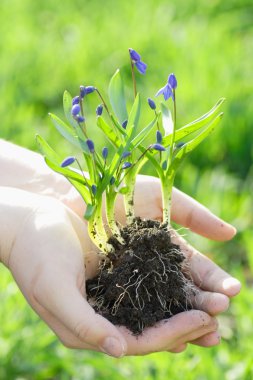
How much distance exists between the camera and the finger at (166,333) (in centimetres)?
150

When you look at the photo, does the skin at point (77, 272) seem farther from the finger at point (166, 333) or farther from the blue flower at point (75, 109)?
the blue flower at point (75, 109)

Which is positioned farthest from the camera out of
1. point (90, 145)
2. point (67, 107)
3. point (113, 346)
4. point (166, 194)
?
point (166, 194)

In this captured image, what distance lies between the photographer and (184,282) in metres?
1.66

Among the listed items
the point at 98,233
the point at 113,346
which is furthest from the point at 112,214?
the point at 113,346

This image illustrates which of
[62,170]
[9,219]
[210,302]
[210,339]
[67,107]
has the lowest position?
[210,339]

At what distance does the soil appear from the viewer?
5.23 ft

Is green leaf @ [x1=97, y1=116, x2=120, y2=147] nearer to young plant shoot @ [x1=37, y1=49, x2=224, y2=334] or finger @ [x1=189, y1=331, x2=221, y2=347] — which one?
young plant shoot @ [x1=37, y1=49, x2=224, y2=334]

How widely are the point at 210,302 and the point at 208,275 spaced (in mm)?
A: 133

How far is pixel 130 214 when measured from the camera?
5.61 ft

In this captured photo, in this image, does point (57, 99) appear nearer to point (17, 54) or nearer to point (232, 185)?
point (17, 54)

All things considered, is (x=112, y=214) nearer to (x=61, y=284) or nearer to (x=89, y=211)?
(x=89, y=211)

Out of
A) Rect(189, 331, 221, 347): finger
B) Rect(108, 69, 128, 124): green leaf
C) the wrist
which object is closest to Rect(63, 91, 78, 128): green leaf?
Rect(108, 69, 128, 124): green leaf

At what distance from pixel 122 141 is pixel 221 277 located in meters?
0.39

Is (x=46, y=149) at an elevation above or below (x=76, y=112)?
below
